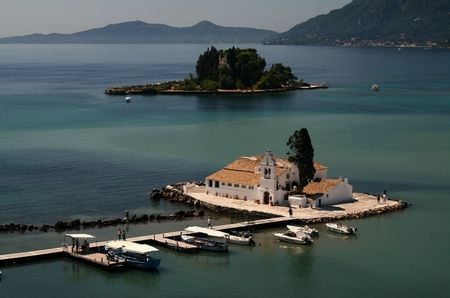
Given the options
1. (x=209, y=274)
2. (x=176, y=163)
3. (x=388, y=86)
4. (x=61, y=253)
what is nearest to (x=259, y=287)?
(x=209, y=274)

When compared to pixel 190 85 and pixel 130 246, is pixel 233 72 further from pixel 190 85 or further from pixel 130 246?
pixel 130 246

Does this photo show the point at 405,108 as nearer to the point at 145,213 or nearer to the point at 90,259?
the point at 145,213

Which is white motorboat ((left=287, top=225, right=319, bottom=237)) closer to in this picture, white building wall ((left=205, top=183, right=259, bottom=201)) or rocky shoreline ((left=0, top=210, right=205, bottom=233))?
rocky shoreline ((left=0, top=210, right=205, bottom=233))

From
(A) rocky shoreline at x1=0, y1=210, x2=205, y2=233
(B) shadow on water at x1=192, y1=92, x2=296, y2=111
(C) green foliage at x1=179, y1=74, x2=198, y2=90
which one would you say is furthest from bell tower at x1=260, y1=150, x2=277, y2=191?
(C) green foliage at x1=179, y1=74, x2=198, y2=90

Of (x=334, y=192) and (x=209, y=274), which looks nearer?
(x=209, y=274)

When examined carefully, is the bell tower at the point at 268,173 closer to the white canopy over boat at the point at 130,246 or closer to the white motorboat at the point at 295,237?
the white motorboat at the point at 295,237

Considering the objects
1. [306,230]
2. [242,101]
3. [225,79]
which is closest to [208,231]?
[306,230]

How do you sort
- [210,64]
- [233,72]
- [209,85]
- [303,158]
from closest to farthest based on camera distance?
[303,158]
[209,85]
[233,72]
[210,64]

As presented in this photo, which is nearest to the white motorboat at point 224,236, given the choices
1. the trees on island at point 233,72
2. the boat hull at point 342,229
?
the boat hull at point 342,229
